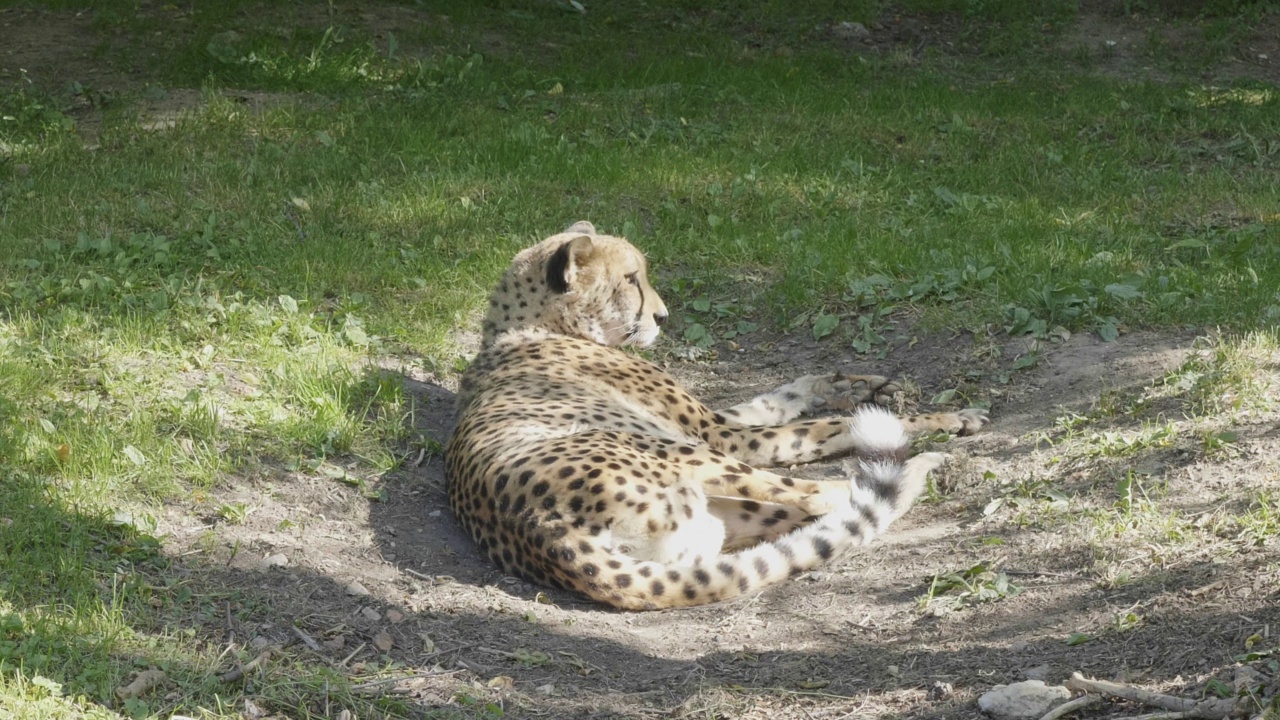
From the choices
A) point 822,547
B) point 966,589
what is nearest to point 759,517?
point 822,547

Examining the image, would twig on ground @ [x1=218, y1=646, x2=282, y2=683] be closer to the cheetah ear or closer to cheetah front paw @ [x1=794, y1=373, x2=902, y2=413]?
the cheetah ear

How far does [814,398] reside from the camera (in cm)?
543

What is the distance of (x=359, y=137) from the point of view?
798 centimetres

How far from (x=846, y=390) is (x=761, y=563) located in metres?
1.51

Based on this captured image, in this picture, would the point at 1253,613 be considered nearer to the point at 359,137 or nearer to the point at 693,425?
the point at 693,425

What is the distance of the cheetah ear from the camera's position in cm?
538

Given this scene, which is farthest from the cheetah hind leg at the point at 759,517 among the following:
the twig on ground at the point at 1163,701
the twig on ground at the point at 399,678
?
the twig on ground at the point at 1163,701

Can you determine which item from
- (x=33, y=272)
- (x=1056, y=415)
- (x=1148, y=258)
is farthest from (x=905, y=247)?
(x=33, y=272)

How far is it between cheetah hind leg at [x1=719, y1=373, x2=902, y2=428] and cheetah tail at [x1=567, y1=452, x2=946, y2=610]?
0.92 metres

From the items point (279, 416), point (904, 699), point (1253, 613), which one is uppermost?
point (1253, 613)

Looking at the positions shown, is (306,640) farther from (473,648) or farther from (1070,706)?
(1070,706)

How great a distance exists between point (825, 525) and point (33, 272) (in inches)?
150

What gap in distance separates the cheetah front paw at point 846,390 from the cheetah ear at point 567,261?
1015mm

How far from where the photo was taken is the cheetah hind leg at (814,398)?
5.36 m
